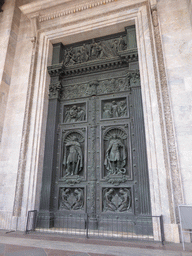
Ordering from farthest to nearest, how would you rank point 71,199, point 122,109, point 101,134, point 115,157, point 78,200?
point 122,109 → point 101,134 → point 71,199 → point 78,200 → point 115,157

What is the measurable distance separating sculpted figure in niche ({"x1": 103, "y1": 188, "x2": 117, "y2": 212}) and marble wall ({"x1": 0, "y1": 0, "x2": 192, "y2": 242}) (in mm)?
1482

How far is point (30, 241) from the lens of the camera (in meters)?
4.82

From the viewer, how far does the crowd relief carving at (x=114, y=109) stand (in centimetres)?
729

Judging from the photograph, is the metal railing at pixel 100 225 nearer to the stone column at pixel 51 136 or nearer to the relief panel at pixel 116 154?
the stone column at pixel 51 136

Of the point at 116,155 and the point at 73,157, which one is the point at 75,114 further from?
the point at 116,155

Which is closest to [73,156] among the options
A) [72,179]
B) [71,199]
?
[72,179]

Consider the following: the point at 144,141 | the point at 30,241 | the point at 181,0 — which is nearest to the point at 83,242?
the point at 30,241

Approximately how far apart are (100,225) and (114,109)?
4026mm

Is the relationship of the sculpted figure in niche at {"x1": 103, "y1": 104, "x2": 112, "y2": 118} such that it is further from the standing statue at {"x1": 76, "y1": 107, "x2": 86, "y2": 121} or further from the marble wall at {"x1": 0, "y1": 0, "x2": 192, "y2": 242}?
the marble wall at {"x1": 0, "y1": 0, "x2": 192, "y2": 242}

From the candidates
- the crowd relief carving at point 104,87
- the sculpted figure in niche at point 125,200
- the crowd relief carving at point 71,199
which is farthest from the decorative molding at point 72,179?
the crowd relief carving at point 104,87

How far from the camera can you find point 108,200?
6.41 m

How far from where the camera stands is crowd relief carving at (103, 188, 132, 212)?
6223mm

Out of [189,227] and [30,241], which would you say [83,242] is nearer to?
[30,241]

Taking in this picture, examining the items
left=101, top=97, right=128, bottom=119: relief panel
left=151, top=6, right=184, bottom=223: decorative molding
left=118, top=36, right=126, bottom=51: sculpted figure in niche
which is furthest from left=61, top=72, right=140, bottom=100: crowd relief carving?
left=118, top=36, right=126, bottom=51: sculpted figure in niche
